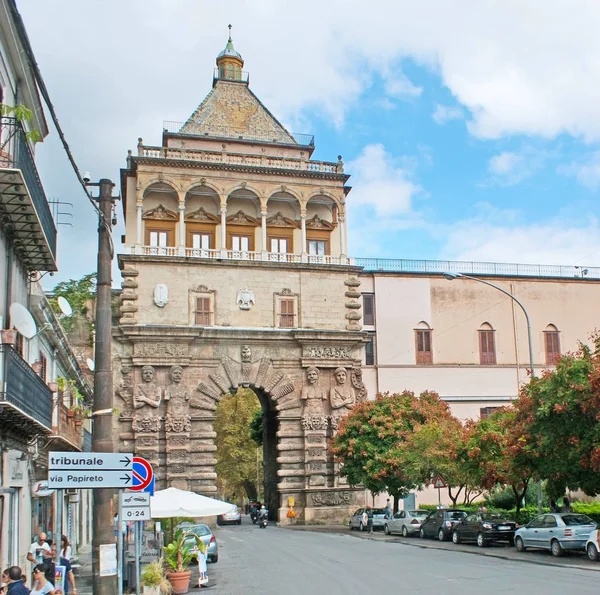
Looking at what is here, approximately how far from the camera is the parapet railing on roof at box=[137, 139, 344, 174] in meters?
46.6

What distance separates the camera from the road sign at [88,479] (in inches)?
438

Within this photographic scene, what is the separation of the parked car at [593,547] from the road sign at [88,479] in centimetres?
1570

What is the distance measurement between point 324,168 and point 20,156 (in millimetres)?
35189

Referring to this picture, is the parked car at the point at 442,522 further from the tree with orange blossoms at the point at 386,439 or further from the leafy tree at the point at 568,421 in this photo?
the leafy tree at the point at 568,421

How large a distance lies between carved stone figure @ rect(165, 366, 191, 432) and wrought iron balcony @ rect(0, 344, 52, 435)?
2389 centimetres

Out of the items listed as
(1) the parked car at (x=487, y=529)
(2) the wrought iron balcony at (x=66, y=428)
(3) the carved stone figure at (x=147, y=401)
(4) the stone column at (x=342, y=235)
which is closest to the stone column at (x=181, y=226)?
(3) the carved stone figure at (x=147, y=401)

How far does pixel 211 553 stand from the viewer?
85.7 ft

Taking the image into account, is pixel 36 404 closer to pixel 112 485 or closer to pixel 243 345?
pixel 112 485

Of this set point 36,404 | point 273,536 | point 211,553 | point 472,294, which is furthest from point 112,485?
point 472,294

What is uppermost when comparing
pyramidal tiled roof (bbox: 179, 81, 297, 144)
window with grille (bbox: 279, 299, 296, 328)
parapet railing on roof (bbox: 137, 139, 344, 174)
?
pyramidal tiled roof (bbox: 179, 81, 297, 144)

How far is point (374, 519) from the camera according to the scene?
130 feet

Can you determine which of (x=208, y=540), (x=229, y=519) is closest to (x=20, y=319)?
(x=208, y=540)

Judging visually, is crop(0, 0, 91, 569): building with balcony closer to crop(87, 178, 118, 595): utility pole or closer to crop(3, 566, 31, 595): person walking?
crop(87, 178, 118, 595): utility pole

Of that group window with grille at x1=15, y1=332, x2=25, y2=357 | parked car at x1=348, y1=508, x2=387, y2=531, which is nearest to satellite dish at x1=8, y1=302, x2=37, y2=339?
window with grille at x1=15, y1=332, x2=25, y2=357
